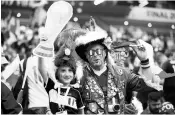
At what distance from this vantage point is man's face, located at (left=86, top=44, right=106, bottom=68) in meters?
2.54

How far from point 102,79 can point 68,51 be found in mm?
383

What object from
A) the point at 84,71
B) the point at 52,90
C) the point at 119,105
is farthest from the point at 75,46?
the point at 119,105

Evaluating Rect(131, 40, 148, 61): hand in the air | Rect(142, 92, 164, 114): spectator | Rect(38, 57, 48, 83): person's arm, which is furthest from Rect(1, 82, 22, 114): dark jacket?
Rect(142, 92, 164, 114): spectator

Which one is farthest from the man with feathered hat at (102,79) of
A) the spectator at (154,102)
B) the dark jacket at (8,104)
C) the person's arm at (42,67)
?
the spectator at (154,102)

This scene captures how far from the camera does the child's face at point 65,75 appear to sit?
9.04 ft

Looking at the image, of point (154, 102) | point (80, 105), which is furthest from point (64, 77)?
point (154, 102)

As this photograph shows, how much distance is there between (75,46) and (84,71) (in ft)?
0.74

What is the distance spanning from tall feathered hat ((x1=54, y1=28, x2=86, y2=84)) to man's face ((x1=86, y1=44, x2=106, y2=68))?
0.52 ft

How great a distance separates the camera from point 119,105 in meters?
2.51

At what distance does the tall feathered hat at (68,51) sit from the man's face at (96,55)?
159mm

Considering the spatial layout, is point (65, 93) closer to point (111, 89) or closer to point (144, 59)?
point (111, 89)

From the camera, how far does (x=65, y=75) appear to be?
2754 mm

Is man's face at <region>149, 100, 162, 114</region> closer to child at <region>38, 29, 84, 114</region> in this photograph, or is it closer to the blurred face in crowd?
the blurred face in crowd

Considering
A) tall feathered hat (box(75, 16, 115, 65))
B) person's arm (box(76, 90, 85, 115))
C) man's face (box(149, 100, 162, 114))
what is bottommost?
man's face (box(149, 100, 162, 114))
